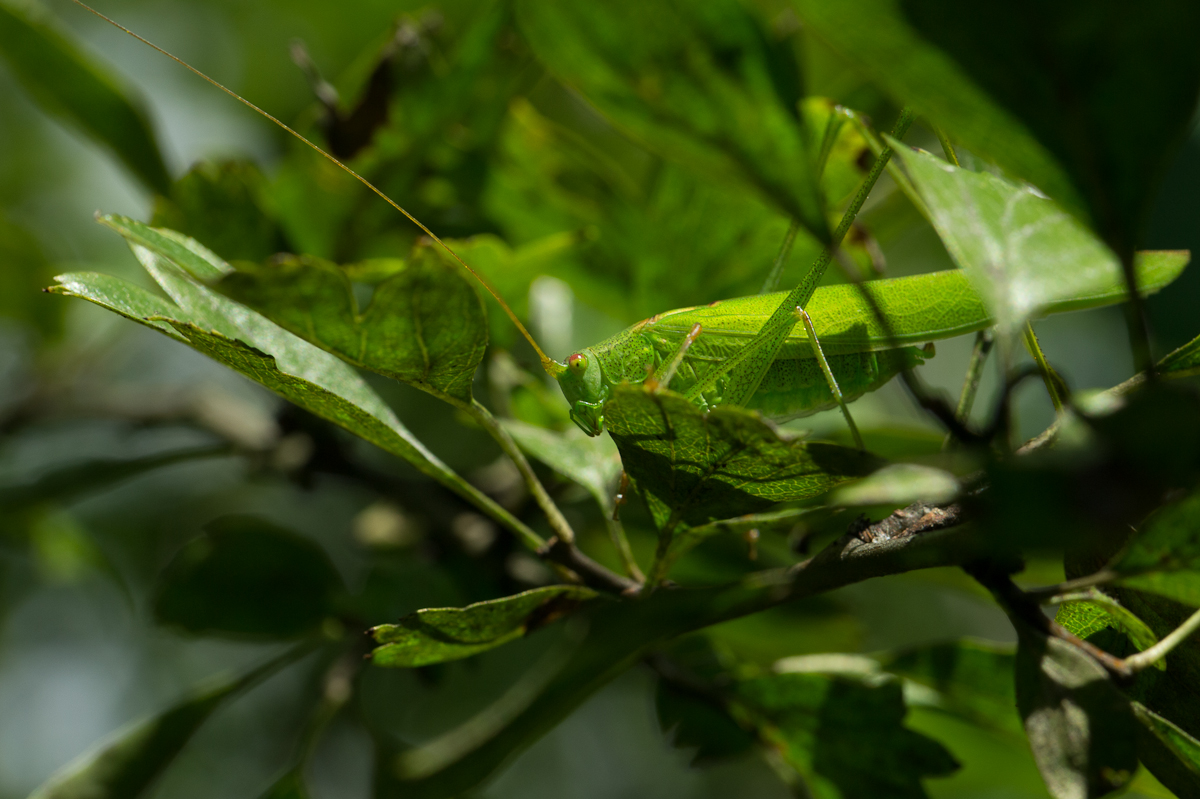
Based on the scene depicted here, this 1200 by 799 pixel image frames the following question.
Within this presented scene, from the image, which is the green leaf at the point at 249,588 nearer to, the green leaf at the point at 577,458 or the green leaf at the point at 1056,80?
the green leaf at the point at 577,458

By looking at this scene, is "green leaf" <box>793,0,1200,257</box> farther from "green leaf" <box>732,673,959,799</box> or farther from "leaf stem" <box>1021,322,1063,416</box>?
"green leaf" <box>732,673,959,799</box>

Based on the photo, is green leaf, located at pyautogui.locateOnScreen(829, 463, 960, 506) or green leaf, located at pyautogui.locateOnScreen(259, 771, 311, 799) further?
green leaf, located at pyautogui.locateOnScreen(259, 771, 311, 799)


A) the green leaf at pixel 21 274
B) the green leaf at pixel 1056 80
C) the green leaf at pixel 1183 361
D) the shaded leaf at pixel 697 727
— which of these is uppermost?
the green leaf at pixel 21 274

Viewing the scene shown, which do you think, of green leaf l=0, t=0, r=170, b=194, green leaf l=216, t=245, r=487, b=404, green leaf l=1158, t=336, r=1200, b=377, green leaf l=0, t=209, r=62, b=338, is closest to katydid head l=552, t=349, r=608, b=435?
green leaf l=216, t=245, r=487, b=404

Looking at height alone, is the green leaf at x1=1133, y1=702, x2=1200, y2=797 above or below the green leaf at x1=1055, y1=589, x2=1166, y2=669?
below

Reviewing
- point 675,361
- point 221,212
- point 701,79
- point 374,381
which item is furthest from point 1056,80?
point 374,381

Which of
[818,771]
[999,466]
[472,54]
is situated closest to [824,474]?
[999,466]

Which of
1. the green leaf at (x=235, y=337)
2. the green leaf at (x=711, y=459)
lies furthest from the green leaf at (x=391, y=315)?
the green leaf at (x=711, y=459)
